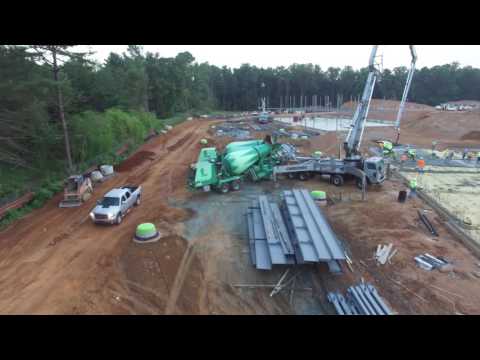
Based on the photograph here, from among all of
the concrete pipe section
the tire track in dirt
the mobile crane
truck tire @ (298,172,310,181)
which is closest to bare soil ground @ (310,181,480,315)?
the mobile crane

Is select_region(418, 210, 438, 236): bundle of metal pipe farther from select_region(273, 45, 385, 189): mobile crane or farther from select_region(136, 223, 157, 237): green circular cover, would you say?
select_region(136, 223, 157, 237): green circular cover

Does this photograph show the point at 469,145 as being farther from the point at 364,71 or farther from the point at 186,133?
the point at 364,71

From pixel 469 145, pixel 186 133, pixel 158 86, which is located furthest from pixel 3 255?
→ pixel 158 86

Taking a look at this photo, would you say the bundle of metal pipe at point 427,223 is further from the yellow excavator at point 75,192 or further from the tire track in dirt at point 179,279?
the yellow excavator at point 75,192

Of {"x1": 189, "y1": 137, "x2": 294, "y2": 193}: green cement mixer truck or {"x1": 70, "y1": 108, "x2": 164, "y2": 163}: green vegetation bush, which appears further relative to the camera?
{"x1": 70, "y1": 108, "x2": 164, "y2": 163}: green vegetation bush

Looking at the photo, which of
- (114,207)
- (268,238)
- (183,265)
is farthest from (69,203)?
(268,238)

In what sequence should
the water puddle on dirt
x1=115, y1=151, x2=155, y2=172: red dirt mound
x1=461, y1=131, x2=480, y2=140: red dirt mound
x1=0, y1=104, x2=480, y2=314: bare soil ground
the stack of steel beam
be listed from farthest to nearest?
the water puddle on dirt < x1=461, y1=131, x2=480, y2=140: red dirt mound < x1=115, y1=151, x2=155, y2=172: red dirt mound < the stack of steel beam < x1=0, y1=104, x2=480, y2=314: bare soil ground

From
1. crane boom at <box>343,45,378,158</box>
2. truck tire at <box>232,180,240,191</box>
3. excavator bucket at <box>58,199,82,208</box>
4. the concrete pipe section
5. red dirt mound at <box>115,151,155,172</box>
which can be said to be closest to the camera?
the concrete pipe section
